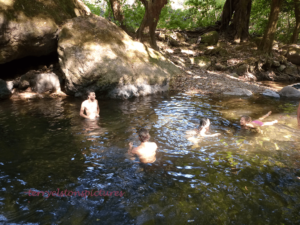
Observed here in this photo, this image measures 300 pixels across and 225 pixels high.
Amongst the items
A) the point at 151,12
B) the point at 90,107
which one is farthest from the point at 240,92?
the point at 90,107

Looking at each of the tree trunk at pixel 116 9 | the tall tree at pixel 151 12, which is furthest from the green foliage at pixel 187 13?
the tall tree at pixel 151 12

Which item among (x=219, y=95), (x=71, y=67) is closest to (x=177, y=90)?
(x=219, y=95)

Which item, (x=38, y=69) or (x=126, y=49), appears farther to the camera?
(x=38, y=69)

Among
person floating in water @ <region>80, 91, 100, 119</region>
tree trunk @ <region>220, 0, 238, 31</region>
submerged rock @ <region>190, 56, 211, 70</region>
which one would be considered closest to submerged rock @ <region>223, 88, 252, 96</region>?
submerged rock @ <region>190, 56, 211, 70</region>

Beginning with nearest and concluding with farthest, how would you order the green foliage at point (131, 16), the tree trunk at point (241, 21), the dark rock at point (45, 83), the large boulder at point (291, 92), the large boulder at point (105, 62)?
the large boulder at point (105, 62) → the dark rock at point (45, 83) → the large boulder at point (291, 92) → the green foliage at point (131, 16) → the tree trunk at point (241, 21)

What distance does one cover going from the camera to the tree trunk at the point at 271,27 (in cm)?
1442

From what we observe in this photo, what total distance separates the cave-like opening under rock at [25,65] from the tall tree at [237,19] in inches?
593

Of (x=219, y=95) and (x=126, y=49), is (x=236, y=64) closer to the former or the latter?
(x=219, y=95)

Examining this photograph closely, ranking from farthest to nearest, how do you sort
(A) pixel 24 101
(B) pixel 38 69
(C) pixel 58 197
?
(B) pixel 38 69 → (A) pixel 24 101 → (C) pixel 58 197

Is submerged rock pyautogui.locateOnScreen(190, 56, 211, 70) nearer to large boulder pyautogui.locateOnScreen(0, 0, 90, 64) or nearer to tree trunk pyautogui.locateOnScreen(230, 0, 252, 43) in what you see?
tree trunk pyautogui.locateOnScreen(230, 0, 252, 43)

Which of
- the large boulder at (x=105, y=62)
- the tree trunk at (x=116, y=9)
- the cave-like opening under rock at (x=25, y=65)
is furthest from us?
the tree trunk at (x=116, y=9)

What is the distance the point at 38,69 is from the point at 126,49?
5362 millimetres

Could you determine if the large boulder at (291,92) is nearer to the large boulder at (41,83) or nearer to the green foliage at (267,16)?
the green foliage at (267,16)

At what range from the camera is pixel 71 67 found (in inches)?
372
